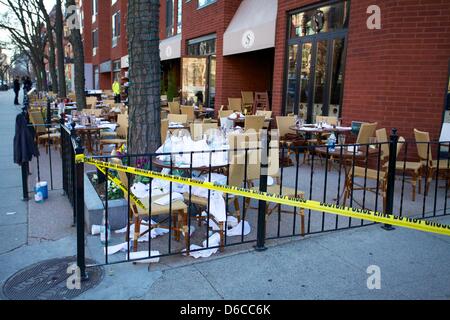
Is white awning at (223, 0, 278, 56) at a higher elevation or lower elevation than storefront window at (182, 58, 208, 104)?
higher

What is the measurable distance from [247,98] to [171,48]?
6808mm

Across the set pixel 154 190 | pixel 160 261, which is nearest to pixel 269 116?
pixel 154 190

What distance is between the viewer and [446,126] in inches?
305

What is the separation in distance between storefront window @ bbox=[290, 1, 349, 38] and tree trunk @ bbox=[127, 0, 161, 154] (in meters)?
5.12

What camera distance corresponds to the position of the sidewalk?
353 cm

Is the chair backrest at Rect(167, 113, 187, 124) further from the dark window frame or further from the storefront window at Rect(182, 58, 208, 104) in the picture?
the storefront window at Rect(182, 58, 208, 104)

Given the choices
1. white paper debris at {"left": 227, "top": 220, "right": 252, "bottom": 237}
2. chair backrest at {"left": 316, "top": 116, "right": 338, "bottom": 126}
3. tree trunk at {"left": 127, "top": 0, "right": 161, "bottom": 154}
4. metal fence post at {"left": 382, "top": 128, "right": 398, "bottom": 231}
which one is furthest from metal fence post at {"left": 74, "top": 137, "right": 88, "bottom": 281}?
chair backrest at {"left": 316, "top": 116, "right": 338, "bottom": 126}

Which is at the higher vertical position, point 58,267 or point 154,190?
point 154,190

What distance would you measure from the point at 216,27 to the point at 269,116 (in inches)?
215

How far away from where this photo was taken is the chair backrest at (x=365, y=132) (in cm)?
750

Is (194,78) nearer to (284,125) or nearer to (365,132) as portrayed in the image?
(284,125)

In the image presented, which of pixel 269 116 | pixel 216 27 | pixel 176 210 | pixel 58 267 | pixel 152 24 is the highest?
pixel 216 27

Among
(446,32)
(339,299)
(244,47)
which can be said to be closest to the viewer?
(339,299)

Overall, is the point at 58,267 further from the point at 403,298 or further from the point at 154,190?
the point at 403,298
